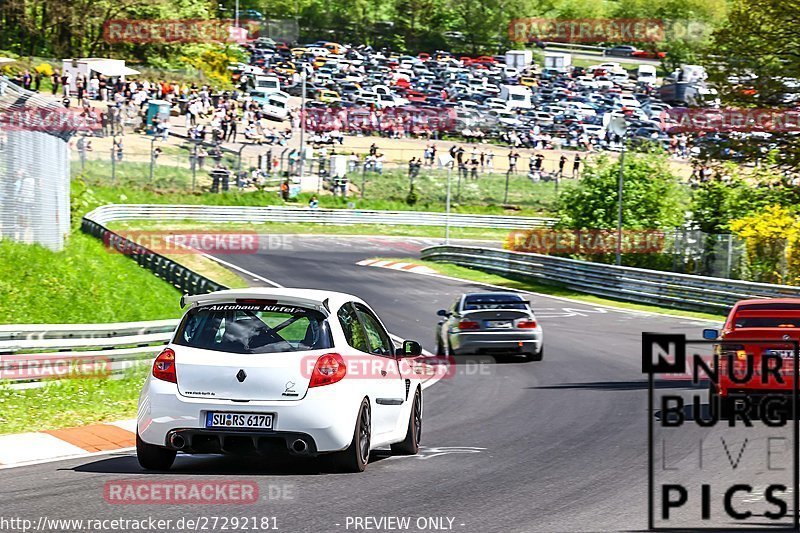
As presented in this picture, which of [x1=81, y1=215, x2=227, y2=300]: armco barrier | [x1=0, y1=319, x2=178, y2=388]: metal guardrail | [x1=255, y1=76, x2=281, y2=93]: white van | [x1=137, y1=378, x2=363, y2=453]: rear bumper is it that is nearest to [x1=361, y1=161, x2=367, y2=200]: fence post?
[x1=255, y1=76, x2=281, y2=93]: white van

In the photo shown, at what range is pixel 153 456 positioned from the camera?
30.7 ft

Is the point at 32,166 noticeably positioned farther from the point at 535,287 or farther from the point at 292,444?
the point at 535,287

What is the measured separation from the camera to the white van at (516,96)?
3243 inches

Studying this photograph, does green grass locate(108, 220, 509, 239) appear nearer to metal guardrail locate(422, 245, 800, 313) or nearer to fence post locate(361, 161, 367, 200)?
fence post locate(361, 161, 367, 200)

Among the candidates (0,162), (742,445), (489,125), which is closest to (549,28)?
(489,125)

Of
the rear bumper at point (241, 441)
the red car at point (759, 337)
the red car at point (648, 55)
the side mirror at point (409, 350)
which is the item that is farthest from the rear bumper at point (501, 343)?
the red car at point (648, 55)

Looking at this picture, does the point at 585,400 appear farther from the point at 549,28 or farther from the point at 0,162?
the point at 549,28

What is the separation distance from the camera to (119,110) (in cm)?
5703

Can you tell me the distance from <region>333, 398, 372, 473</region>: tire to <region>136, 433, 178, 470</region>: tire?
1.27m

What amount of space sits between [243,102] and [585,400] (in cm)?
5470

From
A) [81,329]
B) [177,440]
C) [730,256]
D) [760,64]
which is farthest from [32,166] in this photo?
[760,64]

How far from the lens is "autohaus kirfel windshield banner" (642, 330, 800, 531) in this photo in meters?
7.21

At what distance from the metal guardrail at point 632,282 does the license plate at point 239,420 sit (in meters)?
25.9

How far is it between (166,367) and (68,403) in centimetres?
552
